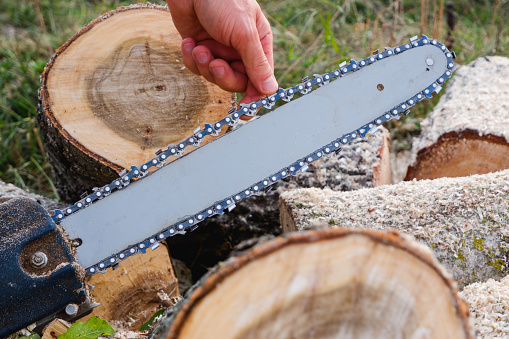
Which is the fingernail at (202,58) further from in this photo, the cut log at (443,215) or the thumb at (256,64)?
the cut log at (443,215)

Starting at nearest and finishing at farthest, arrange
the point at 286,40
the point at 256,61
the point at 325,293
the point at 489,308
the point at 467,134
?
the point at 325,293
the point at 489,308
the point at 256,61
the point at 467,134
the point at 286,40

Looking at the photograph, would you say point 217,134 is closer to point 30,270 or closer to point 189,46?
point 189,46

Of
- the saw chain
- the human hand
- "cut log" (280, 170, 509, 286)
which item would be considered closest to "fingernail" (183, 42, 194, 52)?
the human hand

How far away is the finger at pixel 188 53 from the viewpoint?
1.66m

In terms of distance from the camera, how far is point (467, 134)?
1.99m

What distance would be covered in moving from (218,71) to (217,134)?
259 millimetres

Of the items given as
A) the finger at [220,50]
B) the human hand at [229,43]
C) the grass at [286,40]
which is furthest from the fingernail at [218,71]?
the grass at [286,40]

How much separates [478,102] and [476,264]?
3.13 ft

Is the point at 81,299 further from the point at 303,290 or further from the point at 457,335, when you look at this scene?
the point at 457,335

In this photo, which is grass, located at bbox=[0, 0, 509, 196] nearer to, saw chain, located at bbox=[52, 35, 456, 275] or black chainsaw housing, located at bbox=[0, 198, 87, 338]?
saw chain, located at bbox=[52, 35, 456, 275]

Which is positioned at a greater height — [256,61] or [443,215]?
[256,61]

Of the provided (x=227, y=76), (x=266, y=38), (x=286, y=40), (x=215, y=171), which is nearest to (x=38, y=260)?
(x=215, y=171)

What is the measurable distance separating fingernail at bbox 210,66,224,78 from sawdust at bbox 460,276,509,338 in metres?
0.99

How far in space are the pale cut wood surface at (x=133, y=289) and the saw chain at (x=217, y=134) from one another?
19 centimetres
